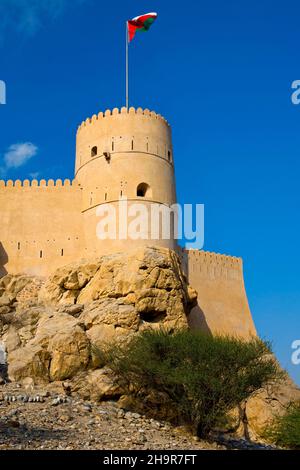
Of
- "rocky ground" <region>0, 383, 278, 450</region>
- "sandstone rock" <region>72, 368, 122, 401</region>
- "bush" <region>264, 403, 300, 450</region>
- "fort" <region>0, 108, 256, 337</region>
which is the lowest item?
"bush" <region>264, 403, 300, 450</region>

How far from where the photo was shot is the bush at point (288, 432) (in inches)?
624

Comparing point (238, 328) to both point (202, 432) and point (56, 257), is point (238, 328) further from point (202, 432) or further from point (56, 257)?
point (202, 432)

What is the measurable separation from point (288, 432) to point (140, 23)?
1629 cm

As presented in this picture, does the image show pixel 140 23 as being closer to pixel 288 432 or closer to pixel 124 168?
pixel 124 168

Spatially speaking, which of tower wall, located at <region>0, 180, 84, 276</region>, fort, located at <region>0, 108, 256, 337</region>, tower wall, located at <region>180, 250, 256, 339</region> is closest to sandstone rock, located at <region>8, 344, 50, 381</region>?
fort, located at <region>0, 108, 256, 337</region>

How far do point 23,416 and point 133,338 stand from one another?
16.6 feet

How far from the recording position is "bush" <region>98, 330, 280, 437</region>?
47.5 feet

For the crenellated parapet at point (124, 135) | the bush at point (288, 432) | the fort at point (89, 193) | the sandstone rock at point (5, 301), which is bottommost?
the bush at point (288, 432)

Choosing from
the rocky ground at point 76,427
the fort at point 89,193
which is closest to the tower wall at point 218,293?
the fort at point 89,193

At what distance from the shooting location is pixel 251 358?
595 inches

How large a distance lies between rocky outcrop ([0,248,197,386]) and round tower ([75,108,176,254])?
1.52 metres

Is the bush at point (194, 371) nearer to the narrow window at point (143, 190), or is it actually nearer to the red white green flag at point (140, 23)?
the narrow window at point (143, 190)

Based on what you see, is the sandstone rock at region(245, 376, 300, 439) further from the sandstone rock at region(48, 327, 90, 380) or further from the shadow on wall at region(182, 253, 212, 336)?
the sandstone rock at region(48, 327, 90, 380)

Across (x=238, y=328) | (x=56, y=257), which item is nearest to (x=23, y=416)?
(x=56, y=257)
